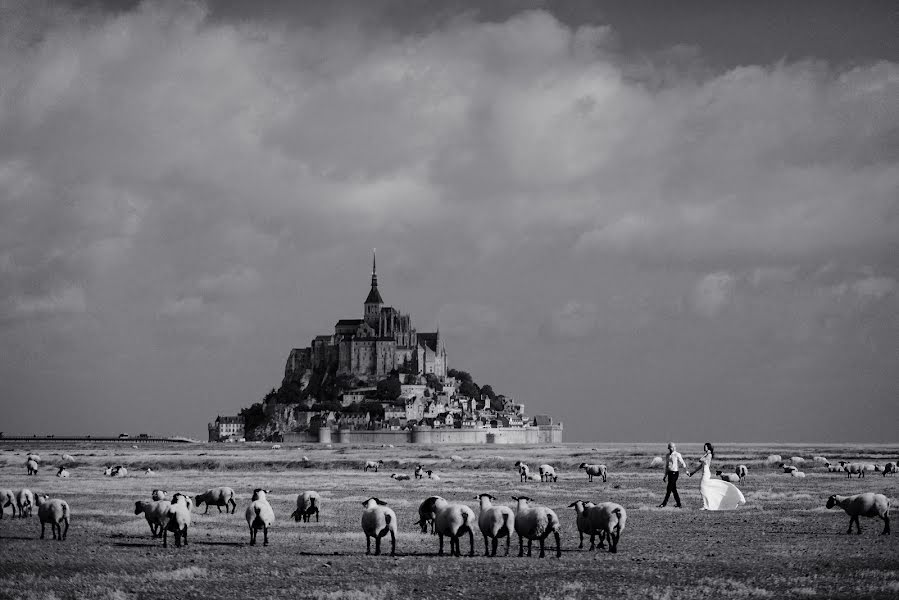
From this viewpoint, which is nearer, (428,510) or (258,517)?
(258,517)

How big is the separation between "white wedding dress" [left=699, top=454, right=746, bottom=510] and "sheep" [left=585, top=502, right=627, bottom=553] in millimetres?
8110

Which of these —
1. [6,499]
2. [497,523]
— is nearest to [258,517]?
[497,523]

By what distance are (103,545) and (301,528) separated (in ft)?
16.7

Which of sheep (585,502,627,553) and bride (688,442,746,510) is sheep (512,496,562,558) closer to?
sheep (585,502,627,553)

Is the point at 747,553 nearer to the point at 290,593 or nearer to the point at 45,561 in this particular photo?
the point at 290,593

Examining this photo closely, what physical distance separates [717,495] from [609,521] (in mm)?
9154

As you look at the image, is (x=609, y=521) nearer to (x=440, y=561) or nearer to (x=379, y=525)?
(x=440, y=561)

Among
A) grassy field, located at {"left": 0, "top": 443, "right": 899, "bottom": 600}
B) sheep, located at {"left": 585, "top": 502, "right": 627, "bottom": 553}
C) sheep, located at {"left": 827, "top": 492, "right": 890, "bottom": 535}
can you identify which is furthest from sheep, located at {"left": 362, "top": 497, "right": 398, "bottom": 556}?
sheep, located at {"left": 827, "top": 492, "right": 890, "bottom": 535}

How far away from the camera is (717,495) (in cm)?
2706

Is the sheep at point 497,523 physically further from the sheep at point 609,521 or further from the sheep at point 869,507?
the sheep at point 869,507

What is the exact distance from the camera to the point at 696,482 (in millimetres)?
41938

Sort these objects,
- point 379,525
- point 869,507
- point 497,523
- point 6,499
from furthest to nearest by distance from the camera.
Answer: point 6,499 < point 869,507 < point 379,525 < point 497,523

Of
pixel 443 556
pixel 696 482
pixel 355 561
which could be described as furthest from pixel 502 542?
pixel 696 482

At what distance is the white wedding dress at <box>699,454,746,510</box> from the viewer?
1062 inches
